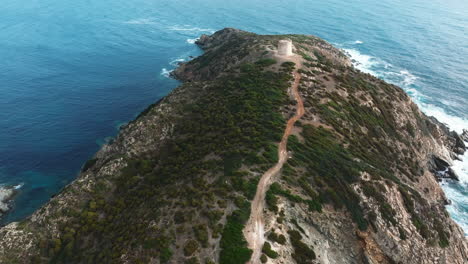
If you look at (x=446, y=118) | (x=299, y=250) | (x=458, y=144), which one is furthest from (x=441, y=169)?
(x=299, y=250)

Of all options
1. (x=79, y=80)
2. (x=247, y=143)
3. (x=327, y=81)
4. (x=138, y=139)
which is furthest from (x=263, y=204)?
(x=79, y=80)

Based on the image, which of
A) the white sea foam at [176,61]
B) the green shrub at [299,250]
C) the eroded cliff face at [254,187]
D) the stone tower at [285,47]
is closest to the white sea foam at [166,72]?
the white sea foam at [176,61]

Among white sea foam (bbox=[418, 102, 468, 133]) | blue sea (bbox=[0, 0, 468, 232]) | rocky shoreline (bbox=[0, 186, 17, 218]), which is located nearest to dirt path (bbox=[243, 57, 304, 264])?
blue sea (bbox=[0, 0, 468, 232])

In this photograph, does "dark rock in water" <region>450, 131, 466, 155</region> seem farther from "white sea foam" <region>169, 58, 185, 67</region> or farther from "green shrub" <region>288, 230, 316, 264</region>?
"white sea foam" <region>169, 58, 185, 67</region>

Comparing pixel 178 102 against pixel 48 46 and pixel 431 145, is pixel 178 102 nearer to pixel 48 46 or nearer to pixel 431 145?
pixel 431 145

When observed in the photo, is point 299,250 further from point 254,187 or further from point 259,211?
point 254,187

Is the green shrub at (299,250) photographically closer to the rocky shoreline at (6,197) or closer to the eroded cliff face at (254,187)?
the eroded cliff face at (254,187)
